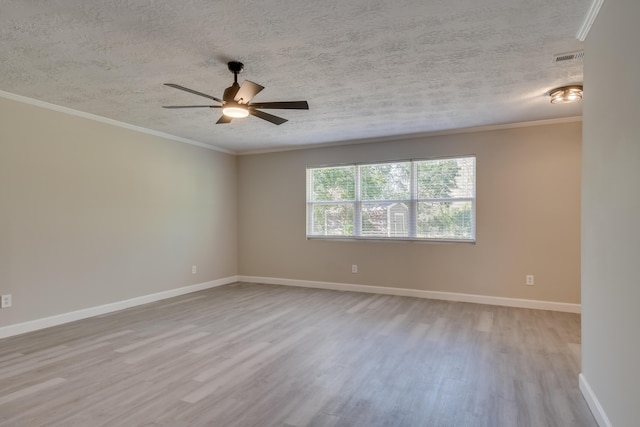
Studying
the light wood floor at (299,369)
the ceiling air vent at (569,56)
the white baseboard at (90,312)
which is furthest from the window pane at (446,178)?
the white baseboard at (90,312)

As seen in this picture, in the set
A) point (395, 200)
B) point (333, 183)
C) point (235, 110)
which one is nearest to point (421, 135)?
point (395, 200)

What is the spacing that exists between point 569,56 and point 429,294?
352 cm

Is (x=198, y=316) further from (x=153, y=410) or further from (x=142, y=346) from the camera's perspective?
(x=153, y=410)

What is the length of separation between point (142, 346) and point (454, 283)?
4.04m

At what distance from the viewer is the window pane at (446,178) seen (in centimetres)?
516

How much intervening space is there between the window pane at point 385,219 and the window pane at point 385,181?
14 cm

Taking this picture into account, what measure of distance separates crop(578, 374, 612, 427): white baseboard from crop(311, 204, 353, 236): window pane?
3859mm

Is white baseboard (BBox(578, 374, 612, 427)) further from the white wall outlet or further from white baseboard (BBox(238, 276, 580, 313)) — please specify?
the white wall outlet

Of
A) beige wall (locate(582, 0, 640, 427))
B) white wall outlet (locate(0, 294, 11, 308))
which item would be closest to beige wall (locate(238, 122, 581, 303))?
beige wall (locate(582, 0, 640, 427))

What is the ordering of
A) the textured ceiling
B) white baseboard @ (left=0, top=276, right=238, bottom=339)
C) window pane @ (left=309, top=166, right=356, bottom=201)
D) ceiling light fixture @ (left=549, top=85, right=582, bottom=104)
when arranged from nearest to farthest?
the textured ceiling
ceiling light fixture @ (left=549, top=85, right=582, bottom=104)
white baseboard @ (left=0, top=276, right=238, bottom=339)
window pane @ (left=309, top=166, right=356, bottom=201)

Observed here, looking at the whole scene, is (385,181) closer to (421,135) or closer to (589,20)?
(421,135)

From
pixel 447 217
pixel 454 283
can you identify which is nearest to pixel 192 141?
pixel 447 217

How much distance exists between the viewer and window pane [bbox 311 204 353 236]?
6.04 meters

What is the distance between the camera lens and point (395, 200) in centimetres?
564
